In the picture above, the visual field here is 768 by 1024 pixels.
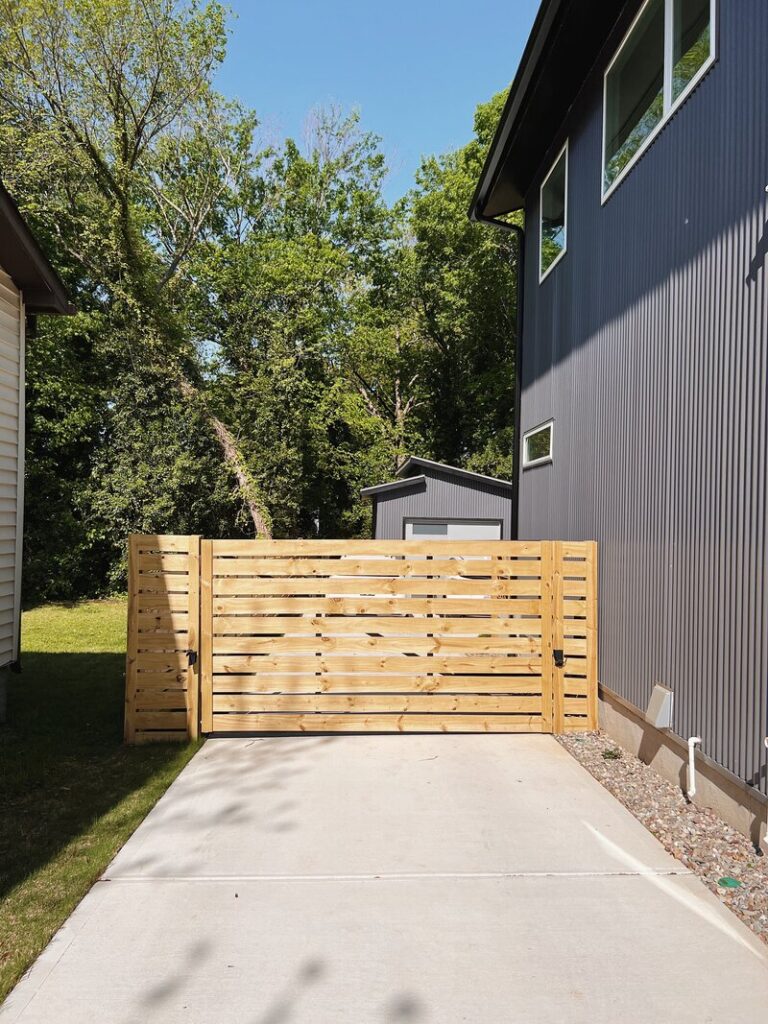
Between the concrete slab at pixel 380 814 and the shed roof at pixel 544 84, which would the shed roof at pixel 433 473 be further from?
the concrete slab at pixel 380 814

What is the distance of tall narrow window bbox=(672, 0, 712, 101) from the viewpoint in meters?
3.66

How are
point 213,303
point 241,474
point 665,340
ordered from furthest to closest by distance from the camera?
point 213,303 < point 241,474 < point 665,340

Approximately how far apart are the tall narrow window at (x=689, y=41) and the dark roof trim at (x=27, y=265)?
189 inches

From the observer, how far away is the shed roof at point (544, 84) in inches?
196

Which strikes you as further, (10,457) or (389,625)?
(10,457)

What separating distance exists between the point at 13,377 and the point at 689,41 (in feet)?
18.7

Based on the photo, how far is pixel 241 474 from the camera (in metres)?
16.6

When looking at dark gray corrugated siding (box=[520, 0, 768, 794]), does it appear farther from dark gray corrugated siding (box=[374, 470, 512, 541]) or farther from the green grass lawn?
dark gray corrugated siding (box=[374, 470, 512, 541])

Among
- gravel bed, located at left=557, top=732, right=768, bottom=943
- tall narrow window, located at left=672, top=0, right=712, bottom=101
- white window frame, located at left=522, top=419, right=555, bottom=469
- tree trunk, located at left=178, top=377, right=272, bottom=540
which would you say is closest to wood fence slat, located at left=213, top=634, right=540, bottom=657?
gravel bed, located at left=557, top=732, right=768, bottom=943

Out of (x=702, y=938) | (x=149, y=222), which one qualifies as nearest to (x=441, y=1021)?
(x=702, y=938)

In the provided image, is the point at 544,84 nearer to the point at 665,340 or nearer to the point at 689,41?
the point at 689,41

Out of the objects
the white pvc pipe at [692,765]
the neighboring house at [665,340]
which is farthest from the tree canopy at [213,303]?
the white pvc pipe at [692,765]

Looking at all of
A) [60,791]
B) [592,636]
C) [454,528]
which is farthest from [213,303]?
[60,791]

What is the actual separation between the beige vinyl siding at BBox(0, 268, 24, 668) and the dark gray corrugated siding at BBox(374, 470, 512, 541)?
6.78m
